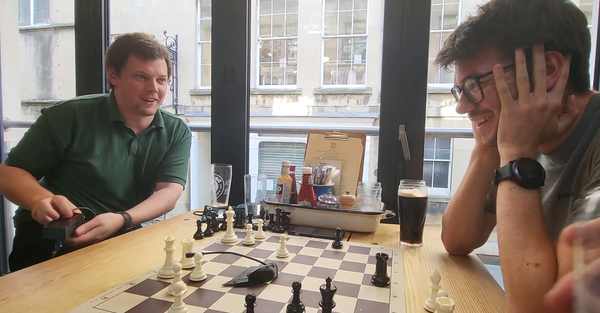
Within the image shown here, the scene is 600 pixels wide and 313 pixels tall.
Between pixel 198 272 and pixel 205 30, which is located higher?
pixel 205 30

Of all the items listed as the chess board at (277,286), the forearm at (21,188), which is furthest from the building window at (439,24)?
the forearm at (21,188)

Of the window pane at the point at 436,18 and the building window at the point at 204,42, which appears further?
the building window at the point at 204,42

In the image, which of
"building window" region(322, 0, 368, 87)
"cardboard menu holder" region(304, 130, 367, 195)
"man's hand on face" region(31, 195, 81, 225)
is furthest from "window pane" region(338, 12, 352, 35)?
"man's hand on face" region(31, 195, 81, 225)

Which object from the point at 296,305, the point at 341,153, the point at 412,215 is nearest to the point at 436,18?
the point at 341,153

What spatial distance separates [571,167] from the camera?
2.92 feet

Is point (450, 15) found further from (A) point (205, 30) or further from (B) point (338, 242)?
(A) point (205, 30)

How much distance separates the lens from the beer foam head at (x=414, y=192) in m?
1.18

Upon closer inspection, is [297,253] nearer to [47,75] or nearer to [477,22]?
[477,22]

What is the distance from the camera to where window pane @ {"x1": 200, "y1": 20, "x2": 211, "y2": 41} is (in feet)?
7.00

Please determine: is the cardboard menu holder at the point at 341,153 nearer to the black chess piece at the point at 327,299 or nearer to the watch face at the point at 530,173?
the watch face at the point at 530,173

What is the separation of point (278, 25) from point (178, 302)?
5.90 ft

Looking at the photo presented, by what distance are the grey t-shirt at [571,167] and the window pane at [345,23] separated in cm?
130

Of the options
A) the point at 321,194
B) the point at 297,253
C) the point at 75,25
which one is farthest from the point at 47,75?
the point at 297,253

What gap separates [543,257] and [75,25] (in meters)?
2.80
